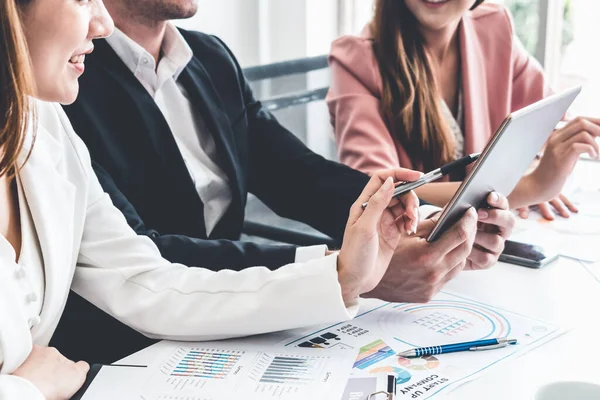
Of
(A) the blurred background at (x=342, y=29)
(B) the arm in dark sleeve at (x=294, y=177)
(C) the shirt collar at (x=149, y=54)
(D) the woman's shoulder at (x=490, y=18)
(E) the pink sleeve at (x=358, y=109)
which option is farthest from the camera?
(A) the blurred background at (x=342, y=29)

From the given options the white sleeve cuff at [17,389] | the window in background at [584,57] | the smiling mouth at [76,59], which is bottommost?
the window in background at [584,57]

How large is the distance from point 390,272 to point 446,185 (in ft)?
1.90

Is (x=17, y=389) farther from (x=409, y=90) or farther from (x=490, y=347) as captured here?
(x=409, y=90)

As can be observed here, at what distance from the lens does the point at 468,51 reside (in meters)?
2.00

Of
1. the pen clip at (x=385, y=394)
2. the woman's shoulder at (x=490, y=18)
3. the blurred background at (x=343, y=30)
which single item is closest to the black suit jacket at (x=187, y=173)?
the pen clip at (x=385, y=394)

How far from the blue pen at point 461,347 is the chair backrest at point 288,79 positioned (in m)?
1.11

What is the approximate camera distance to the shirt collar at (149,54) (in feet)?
5.05

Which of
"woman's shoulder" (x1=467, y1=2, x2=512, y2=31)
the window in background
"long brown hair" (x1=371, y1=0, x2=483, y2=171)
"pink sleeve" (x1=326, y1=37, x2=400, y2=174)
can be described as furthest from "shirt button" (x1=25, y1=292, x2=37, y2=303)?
the window in background

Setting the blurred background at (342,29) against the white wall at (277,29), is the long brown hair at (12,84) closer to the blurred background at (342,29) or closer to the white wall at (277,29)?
the blurred background at (342,29)

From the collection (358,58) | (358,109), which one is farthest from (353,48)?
(358,109)

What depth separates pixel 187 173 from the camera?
155 centimetres

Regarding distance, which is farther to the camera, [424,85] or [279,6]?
[279,6]

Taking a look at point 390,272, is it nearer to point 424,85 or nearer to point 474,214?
point 474,214

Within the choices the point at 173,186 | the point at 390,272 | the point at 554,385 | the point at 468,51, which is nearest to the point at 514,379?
the point at 554,385
